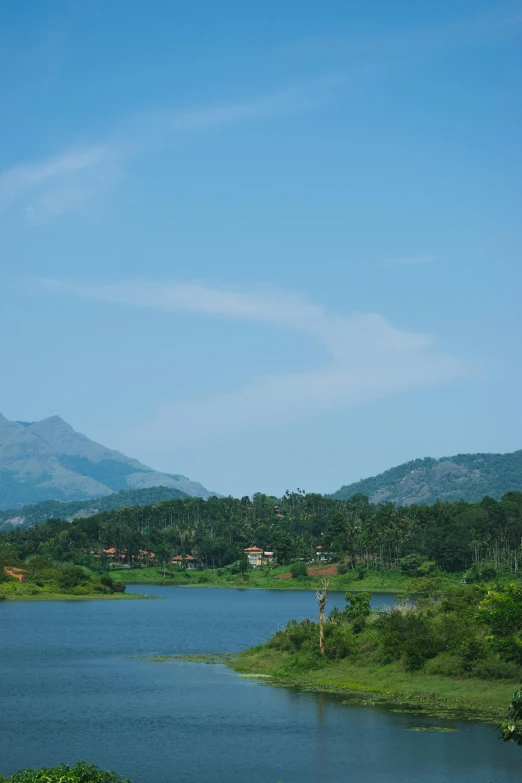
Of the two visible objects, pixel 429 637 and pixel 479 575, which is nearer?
pixel 429 637

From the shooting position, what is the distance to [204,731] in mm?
48562

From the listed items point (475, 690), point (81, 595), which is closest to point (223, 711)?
point (475, 690)

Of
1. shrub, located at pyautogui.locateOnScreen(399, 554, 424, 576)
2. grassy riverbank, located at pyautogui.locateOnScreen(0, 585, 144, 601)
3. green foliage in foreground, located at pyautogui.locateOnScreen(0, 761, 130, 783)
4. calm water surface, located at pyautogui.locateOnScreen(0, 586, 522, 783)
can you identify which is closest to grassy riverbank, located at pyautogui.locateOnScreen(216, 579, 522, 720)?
calm water surface, located at pyautogui.locateOnScreen(0, 586, 522, 783)

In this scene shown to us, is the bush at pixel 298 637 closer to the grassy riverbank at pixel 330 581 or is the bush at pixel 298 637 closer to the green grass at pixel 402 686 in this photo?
the green grass at pixel 402 686

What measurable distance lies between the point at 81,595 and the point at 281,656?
308 feet

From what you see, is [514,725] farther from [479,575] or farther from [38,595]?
[38,595]

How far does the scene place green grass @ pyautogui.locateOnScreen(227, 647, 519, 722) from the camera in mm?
51625

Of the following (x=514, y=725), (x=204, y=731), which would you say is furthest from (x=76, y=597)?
(x=514, y=725)

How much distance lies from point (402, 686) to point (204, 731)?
Result: 47.2 feet

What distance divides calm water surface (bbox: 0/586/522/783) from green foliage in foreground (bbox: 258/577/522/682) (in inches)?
246

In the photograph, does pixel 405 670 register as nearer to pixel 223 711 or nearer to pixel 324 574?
pixel 223 711

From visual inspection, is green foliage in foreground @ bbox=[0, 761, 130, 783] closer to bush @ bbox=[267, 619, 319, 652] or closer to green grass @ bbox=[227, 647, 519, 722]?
green grass @ bbox=[227, 647, 519, 722]

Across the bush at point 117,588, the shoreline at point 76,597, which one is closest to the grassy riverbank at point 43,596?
the shoreline at point 76,597

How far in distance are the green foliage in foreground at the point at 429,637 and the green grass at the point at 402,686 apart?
1.88ft
